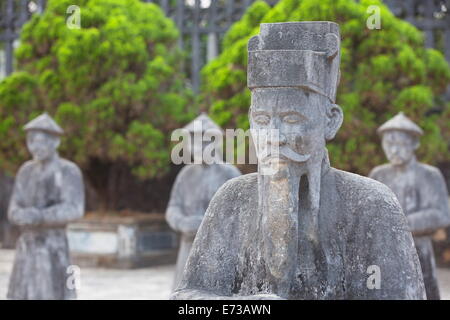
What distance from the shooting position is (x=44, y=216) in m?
7.21

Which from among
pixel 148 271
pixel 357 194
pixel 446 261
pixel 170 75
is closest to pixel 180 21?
pixel 170 75

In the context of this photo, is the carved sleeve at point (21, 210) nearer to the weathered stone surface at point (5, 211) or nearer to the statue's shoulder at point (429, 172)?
the statue's shoulder at point (429, 172)

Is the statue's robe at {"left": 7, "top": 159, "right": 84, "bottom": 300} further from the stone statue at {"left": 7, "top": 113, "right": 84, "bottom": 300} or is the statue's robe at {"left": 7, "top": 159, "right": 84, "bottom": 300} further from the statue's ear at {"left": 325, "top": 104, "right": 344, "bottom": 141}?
the statue's ear at {"left": 325, "top": 104, "right": 344, "bottom": 141}

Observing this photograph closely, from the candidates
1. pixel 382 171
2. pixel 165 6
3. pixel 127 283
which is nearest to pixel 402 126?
pixel 382 171

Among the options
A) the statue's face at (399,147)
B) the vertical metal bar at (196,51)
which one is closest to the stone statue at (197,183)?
the statue's face at (399,147)

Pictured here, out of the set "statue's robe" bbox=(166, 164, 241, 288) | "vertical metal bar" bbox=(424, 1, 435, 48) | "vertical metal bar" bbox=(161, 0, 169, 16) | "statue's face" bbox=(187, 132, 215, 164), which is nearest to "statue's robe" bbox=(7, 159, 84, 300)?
"statue's robe" bbox=(166, 164, 241, 288)

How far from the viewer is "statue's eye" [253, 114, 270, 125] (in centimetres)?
295

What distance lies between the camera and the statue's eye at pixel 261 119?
9.69 feet

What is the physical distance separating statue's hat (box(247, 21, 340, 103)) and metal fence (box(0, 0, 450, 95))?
10.7 m

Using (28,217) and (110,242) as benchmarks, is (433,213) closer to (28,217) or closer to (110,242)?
(28,217)

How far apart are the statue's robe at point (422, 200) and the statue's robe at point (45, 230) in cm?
333

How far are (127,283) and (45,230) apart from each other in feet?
11.9

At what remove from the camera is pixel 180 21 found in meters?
14.7
